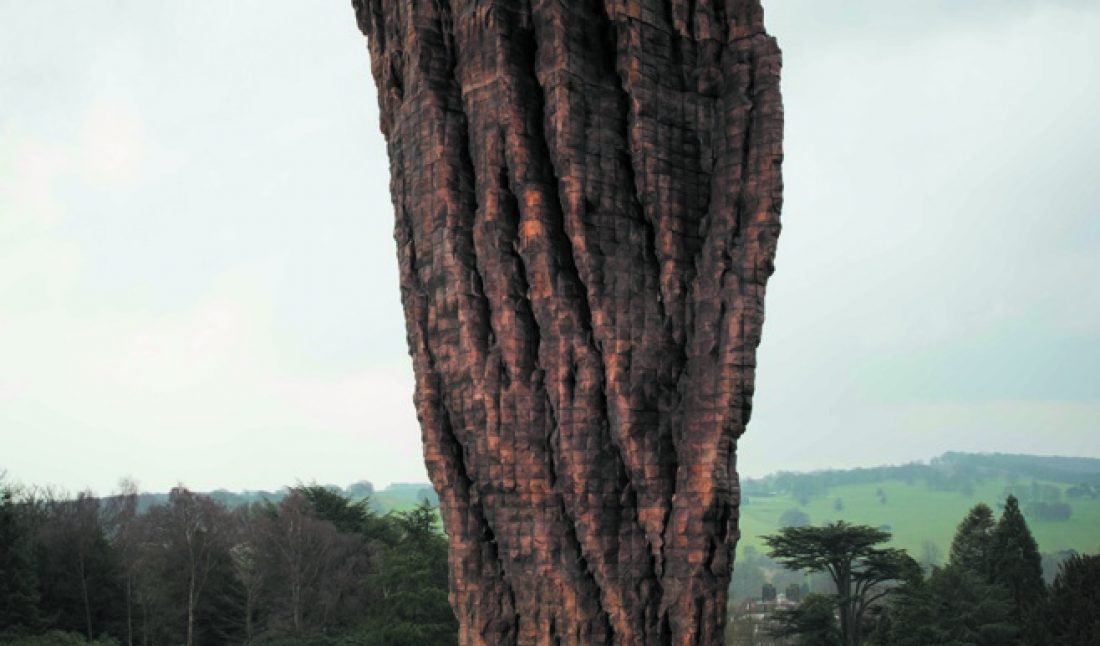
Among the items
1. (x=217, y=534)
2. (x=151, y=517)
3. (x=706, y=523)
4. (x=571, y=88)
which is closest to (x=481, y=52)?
A: (x=571, y=88)

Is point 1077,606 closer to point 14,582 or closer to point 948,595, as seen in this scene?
point 948,595

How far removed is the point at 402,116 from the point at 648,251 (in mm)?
2128

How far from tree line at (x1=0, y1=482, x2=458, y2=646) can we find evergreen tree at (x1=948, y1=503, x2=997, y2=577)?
971 inches

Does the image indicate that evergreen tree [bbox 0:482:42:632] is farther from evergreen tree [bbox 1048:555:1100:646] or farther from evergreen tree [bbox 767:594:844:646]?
evergreen tree [bbox 1048:555:1100:646]

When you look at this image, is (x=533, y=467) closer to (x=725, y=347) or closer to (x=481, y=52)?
(x=725, y=347)

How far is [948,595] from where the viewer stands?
3253 centimetres

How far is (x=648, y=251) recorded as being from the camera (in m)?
6.63

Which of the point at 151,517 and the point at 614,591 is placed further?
the point at 151,517

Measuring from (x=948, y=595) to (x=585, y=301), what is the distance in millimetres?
30751

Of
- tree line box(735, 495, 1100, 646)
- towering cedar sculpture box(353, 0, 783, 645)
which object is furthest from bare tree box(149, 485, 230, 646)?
towering cedar sculpture box(353, 0, 783, 645)

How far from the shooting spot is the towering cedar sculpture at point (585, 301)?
6.32m

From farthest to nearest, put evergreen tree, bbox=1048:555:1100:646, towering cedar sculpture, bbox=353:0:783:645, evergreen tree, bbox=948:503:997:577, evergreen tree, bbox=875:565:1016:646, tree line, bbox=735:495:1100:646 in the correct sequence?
evergreen tree, bbox=948:503:997:577 → evergreen tree, bbox=875:565:1016:646 → tree line, bbox=735:495:1100:646 → evergreen tree, bbox=1048:555:1100:646 → towering cedar sculpture, bbox=353:0:783:645

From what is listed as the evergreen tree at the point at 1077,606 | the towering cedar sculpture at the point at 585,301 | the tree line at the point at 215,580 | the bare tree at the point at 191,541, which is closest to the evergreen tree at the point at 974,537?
the evergreen tree at the point at 1077,606

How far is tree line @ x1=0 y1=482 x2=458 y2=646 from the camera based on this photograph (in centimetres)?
2744
